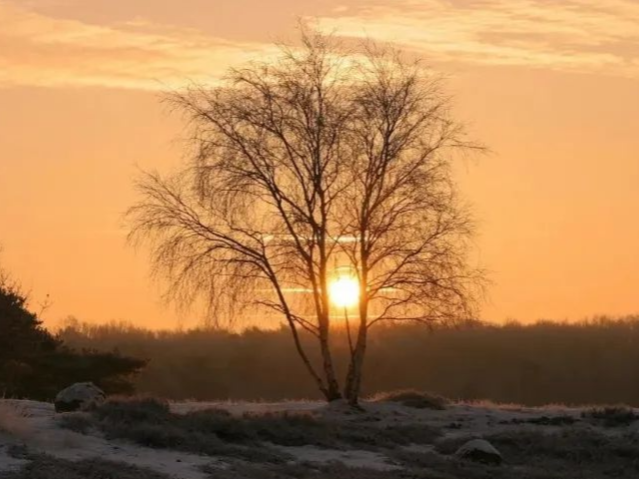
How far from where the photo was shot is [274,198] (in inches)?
1476

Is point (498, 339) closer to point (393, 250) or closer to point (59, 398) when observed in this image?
point (393, 250)

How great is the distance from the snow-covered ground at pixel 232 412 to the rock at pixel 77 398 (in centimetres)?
35

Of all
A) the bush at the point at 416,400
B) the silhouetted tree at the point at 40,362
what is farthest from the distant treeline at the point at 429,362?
the bush at the point at 416,400

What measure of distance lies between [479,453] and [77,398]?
797 centimetres

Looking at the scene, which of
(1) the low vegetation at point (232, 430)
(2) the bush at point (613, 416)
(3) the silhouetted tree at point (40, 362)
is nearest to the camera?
(1) the low vegetation at point (232, 430)

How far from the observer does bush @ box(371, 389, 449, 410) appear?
125 ft

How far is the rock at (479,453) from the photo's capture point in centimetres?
3075

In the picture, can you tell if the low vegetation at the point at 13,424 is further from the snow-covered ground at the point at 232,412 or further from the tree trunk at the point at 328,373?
the tree trunk at the point at 328,373

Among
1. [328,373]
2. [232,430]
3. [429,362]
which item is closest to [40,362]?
[328,373]

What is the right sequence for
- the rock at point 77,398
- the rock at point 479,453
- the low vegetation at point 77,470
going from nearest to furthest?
the low vegetation at point 77,470 < the rock at point 479,453 < the rock at point 77,398

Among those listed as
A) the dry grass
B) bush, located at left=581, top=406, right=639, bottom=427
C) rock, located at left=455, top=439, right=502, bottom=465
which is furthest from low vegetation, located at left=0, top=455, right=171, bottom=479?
bush, located at left=581, top=406, right=639, bottom=427

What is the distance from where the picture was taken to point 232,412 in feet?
112

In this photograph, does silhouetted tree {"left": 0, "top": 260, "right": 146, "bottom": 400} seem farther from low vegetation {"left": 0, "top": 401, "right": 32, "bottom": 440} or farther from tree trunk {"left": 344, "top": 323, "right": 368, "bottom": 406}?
low vegetation {"left": 0, "top": 401, "right": 32, "bottom": 440}

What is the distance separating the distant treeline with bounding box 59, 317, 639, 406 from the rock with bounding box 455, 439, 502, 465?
152ft
